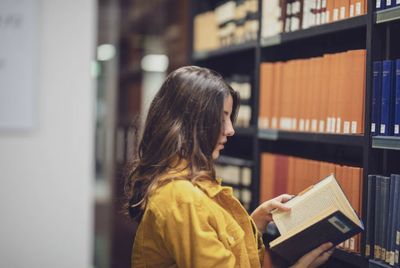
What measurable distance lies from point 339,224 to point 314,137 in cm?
54

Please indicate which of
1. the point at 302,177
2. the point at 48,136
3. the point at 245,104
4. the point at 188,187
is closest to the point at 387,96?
the point at 302,177

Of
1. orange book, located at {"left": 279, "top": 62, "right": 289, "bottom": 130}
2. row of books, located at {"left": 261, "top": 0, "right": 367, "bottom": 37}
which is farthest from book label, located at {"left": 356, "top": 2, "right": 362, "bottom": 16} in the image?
orange book, located at {"left": 279, "top": 62, "right": 289, "bottom": 130}

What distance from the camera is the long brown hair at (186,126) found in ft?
4.86

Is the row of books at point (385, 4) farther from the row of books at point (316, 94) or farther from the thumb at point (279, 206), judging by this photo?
the thumb at point (279, 206)

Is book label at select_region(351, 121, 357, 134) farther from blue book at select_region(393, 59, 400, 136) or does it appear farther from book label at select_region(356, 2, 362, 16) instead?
book label at select_region(356, 2, 362, 16)

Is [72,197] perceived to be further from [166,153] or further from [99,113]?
[99,113]

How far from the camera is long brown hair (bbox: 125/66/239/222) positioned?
1.48 m

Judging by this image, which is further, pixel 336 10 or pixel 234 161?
pixel 234 161

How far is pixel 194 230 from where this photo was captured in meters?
1.38

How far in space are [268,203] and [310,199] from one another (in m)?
0.16

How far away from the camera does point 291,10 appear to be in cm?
219

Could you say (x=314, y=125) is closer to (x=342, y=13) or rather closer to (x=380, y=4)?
(x=342, y=13)

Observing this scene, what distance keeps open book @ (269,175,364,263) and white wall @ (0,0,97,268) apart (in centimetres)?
180

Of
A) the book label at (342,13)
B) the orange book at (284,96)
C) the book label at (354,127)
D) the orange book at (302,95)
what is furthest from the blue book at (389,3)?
the orange book at (284,96)
